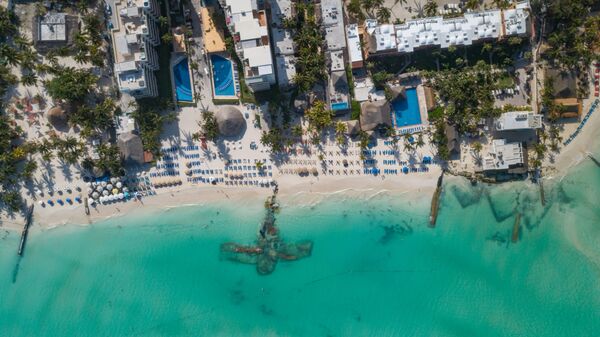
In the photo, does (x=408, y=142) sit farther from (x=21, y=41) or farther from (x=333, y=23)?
(x=21, y=41)

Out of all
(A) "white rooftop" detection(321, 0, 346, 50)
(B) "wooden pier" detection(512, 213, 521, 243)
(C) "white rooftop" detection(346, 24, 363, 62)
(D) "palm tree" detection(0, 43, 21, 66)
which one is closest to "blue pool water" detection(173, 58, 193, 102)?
(A) "white rooftop" detection(321, 0, 346, 50)

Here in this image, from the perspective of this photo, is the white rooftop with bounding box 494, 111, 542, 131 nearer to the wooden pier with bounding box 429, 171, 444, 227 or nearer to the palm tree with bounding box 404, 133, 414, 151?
the wooden pier with bounding box 429, 171, 444, 227

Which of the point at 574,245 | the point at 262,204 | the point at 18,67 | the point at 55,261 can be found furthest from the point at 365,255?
the point at 18,67

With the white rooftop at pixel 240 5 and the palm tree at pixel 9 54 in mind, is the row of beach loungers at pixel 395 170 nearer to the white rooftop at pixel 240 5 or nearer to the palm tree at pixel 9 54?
the white rooftop at pixel 240 5

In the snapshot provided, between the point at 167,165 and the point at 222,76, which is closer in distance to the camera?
the point at 222,76

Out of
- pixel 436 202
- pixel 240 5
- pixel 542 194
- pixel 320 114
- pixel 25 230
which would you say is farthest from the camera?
pixel 25 230

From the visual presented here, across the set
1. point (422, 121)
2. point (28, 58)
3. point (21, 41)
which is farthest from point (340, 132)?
point (21, 41)
